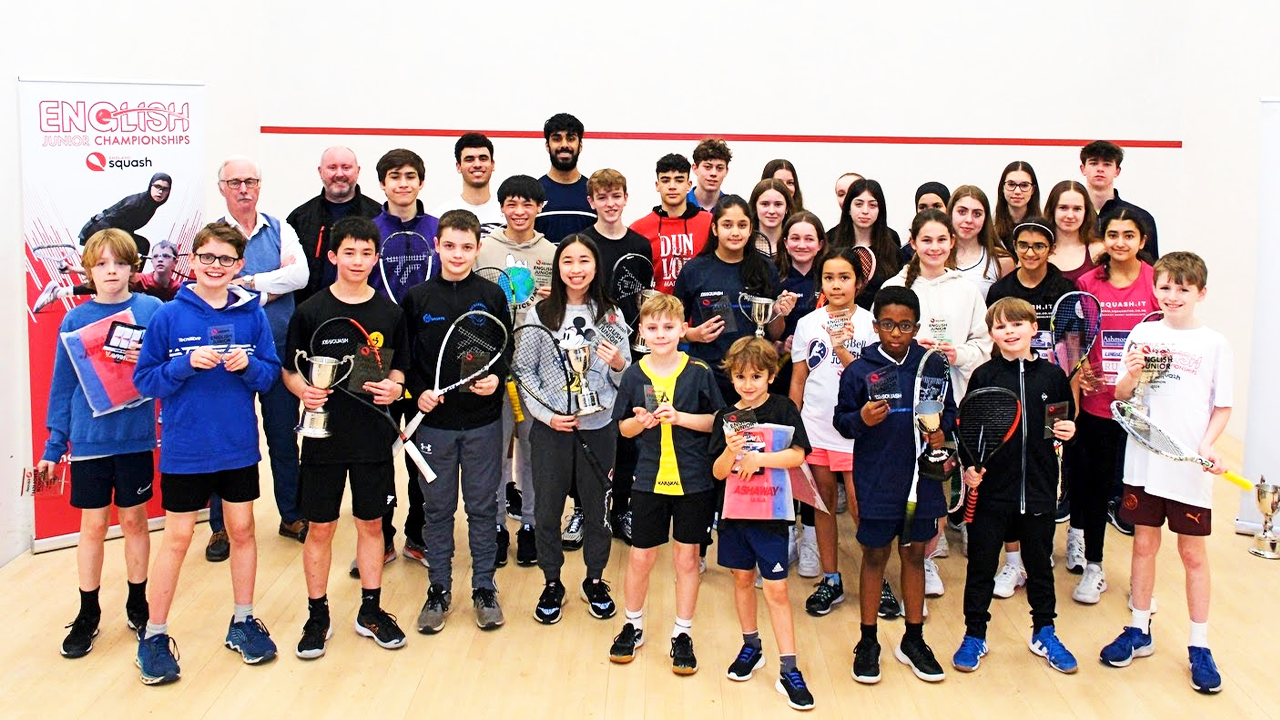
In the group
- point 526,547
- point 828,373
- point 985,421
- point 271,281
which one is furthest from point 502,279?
point 985,421

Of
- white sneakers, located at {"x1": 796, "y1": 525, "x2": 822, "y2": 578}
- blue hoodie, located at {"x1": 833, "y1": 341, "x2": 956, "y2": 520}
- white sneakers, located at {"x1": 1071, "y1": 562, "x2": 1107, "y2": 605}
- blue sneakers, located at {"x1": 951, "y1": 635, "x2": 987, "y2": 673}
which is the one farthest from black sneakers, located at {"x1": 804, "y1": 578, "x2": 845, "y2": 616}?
white sneakers, located at {"x1": 1071, "y1": 562, "x2": 1107, "y2": 605}

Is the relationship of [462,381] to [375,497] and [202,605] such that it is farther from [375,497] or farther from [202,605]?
[202,605]

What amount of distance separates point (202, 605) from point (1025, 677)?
2798 millimetres

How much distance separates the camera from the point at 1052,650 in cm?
340

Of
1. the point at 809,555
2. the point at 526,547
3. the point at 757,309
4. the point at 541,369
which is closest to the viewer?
the point at 541,369

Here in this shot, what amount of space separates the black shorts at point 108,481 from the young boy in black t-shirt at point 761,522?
6.13 feet

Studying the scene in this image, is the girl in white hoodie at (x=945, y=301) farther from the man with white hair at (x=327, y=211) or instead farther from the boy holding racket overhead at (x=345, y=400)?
the man with white hair at (x=327, y=211)

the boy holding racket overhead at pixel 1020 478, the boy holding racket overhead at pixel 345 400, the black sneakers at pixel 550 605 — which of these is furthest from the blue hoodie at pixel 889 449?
the boy holding racket overhead at pixel 345 400

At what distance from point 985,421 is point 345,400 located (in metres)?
1.97

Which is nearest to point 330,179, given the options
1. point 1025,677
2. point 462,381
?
point 462,381

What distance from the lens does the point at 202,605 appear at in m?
→ 3.83

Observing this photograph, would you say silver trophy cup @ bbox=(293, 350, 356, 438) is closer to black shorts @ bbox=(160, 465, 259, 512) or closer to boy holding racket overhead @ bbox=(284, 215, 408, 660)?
boy holding racket overhead @ bbox=(284, 215, 408, 660)

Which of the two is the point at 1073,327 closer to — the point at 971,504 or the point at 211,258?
the point at 971,504

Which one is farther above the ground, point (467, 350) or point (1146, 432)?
point (467, 350)
